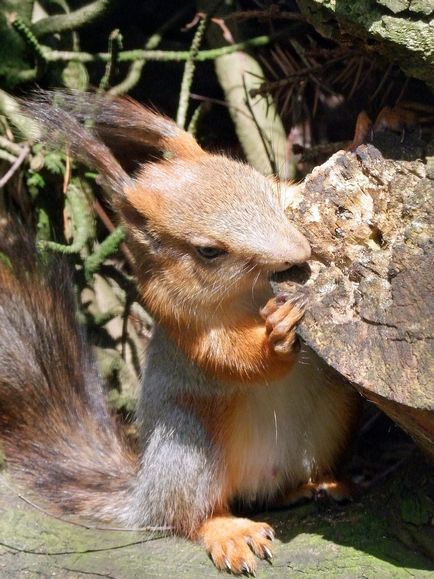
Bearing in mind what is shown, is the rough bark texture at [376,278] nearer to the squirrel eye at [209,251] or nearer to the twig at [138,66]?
the squirrel eye at [209,251]

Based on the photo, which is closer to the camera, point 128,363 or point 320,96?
point 320,96

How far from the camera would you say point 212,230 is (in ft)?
8.13

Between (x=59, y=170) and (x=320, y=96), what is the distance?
1123 millimetres

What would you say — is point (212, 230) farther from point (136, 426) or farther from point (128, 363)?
point (128, 363)

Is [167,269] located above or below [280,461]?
above

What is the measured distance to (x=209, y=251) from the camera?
2.51 metres

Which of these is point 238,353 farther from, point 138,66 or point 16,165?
point 138,66

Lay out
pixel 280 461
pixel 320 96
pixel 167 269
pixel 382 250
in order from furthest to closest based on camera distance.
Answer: pixel 320 96 < pixel 280 461 < pixel 167 269 < pixel 382 250

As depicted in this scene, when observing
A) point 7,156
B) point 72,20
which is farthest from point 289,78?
point 7,156

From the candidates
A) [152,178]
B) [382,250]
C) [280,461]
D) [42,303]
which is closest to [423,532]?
[280,461]

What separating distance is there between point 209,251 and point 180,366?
1.67 feet

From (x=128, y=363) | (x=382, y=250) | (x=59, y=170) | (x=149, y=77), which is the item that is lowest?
(x=128, y=363)

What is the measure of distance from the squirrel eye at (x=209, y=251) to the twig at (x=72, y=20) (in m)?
1.46

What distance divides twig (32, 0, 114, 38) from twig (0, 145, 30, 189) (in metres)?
0.51
